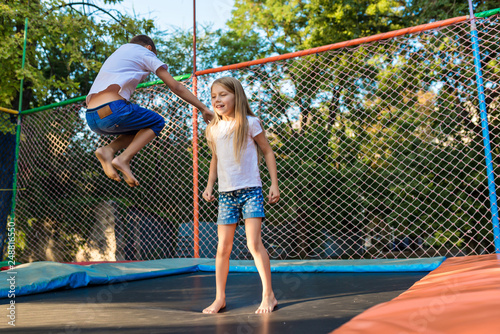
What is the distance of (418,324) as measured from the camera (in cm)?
105

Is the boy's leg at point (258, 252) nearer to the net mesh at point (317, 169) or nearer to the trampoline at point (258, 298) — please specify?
the trampoline at point (258, 298)

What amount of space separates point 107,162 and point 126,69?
0.47 m

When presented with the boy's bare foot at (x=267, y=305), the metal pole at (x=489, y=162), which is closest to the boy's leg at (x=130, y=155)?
the boy's bare foot at (x=267, y=305)

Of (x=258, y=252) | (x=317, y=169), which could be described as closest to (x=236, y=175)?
(x=258, y=252)

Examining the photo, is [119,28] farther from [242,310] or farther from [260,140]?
[242,310]

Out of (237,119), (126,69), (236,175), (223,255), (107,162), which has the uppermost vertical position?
(126,69)

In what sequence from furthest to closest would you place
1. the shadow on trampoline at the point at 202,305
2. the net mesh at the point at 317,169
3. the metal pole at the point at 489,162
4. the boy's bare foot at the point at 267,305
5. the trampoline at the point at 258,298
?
the net mesh at the point at 317,169 → the metal pole at the point at 489,162 → the boy's bare foot at the point at 267,305 → the shadow on trampoline at the point at 202,305 → the trampoline at the point at 258,298

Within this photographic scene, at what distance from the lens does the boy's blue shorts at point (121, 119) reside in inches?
78.0

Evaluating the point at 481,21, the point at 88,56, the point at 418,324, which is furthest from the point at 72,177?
the point at 418,324

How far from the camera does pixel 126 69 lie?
205 cm

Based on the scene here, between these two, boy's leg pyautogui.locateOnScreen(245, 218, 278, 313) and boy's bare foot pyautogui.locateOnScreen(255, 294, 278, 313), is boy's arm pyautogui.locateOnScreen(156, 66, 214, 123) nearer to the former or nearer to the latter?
boy's leg pyautogui.locateOnScreen(245, 218, 278, 313)

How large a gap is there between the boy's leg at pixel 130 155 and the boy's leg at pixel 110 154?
0.03 metres

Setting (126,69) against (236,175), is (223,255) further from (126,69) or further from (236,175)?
(126,69)

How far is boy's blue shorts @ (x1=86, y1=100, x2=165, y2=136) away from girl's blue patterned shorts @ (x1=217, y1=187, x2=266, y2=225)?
0.62 metres
